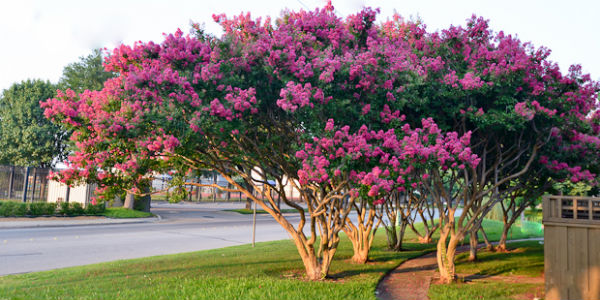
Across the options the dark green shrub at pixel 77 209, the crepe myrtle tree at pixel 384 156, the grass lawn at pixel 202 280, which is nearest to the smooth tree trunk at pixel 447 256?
the grass lawn at pixel 202 280

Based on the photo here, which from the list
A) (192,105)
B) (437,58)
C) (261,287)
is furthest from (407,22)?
(261,287)

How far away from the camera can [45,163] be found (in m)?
33.4

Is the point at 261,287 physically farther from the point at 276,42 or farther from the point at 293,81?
the point at 276,42

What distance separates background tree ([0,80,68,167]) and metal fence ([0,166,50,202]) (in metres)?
5.49

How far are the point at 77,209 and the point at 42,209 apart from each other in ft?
6.16

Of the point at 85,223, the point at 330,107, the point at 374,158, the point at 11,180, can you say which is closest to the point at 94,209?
the point at 85,223

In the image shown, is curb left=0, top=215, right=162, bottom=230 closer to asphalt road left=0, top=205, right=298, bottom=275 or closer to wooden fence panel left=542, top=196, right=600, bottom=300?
asphalt road left=0, top=205, right=298, bottom=275

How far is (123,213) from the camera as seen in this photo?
88.4ft

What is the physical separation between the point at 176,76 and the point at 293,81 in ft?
5.90

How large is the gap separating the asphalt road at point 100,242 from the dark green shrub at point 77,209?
4238mm

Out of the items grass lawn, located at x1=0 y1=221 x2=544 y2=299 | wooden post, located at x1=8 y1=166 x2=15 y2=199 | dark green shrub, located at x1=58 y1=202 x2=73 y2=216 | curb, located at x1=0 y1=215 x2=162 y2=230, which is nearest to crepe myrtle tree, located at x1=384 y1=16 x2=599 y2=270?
grass lawn, located at x1=0 y1=221 x2=544 y2=299

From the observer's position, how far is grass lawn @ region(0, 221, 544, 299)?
24.4ft

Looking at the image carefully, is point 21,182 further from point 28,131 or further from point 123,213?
point 28,131

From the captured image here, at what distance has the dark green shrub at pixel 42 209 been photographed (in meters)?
23.6
